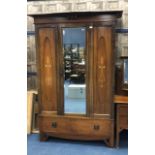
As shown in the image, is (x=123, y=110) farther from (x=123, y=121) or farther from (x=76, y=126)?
(x=76, y=126)

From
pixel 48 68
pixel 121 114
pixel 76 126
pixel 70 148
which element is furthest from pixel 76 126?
pixel 48 68

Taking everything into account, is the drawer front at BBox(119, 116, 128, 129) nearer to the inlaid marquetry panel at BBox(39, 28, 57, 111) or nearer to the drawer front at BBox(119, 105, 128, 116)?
the drawer front at BBox(119, 105, 128, 116)

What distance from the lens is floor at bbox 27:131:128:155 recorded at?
321 centimetres

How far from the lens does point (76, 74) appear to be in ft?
11.3

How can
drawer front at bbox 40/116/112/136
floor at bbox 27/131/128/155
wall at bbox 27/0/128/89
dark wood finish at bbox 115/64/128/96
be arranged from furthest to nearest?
wall at bbox 27/0/128/89 < dark wood finish at bbox 115/64/128/96 < drawer front at bbox 40/116/112/136 < floor at bbox 27/131/128/155

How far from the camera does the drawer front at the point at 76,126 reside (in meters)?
3.32

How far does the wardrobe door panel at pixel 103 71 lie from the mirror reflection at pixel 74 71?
0.20 metres

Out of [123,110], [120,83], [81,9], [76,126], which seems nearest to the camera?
Result: [123,110]

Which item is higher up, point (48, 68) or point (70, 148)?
point (48, 68)

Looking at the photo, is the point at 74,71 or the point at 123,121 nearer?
the point at 123,121

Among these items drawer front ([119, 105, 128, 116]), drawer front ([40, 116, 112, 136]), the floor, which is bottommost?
the floor

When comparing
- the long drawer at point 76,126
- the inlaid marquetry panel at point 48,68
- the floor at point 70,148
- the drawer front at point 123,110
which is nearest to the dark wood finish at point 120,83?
the drawer front at point 123,110

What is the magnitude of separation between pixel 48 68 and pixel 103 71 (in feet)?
2.77

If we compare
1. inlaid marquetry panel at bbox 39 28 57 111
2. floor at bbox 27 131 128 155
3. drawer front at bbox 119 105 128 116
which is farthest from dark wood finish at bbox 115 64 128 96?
inlaid marquetry panel at bbox 39 28 57 111
